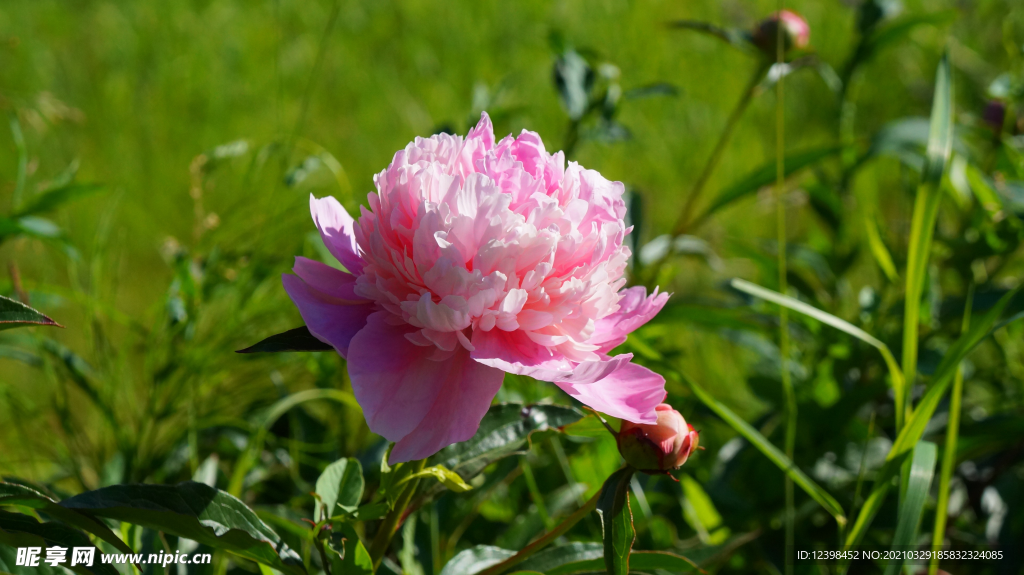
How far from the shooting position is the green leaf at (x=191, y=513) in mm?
459

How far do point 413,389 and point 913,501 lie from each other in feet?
1.44

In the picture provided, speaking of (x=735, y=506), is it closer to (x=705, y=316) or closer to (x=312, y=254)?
(x=705, y=316)

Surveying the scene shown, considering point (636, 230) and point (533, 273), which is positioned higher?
point (636, 230)

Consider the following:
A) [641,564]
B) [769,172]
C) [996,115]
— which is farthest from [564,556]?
[996,115]

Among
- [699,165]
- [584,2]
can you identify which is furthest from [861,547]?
[584,2]

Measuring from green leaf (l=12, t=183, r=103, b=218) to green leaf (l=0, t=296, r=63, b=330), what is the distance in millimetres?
409

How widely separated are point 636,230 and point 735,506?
1.18 feet

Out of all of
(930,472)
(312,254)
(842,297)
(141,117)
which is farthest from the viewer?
(141,117)

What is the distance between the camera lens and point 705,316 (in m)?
0.83

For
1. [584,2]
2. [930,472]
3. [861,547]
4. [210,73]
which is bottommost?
[861,547]

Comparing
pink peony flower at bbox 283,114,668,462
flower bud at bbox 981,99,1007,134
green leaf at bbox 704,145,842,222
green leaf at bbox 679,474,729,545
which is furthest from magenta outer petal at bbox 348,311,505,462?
flower bud at bbox 981,99,1007,134

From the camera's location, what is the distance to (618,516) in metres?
0.47

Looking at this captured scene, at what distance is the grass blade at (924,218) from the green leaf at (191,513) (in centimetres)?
54

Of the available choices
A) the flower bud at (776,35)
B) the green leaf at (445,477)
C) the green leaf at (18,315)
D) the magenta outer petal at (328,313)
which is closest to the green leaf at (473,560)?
the green leaf at (445,477)
